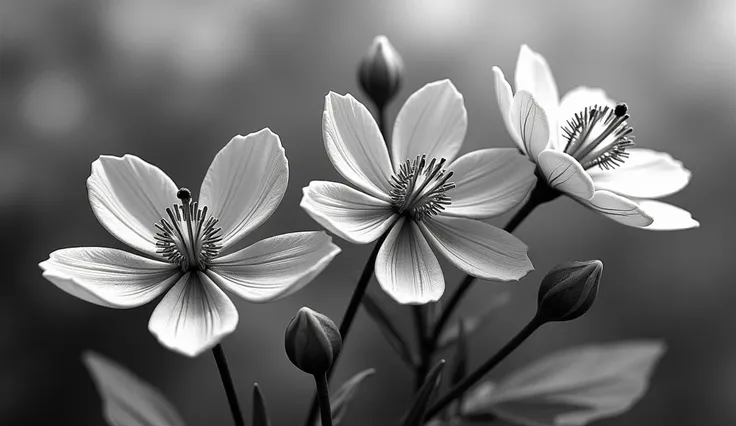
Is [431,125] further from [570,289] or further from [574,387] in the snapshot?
[574,387]

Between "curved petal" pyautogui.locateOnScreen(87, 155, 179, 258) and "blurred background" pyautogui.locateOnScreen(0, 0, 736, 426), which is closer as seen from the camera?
"curved petal" pyautogui.locateOnScreen(87, 155, 179, 258)

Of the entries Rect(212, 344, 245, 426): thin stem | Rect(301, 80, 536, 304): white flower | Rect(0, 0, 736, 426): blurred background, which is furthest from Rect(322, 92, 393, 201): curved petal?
Rect(0, 0, 736, 426): blurred background

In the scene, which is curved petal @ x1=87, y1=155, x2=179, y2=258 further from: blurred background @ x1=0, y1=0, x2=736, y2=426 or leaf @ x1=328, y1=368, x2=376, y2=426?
blurred background @ x1=0, y1=0, x2=736, y2=426

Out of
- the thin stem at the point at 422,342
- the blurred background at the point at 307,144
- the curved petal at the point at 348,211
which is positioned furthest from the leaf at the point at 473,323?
the blurred background at the point at 307,144

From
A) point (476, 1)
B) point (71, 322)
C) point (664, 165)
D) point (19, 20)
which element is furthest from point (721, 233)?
point (19, 20)

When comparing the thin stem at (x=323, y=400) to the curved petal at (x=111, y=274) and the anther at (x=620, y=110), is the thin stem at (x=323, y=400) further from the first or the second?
the anther at (x=620, y=110)

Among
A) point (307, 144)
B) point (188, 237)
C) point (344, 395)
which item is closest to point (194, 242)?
point (188, 237)
